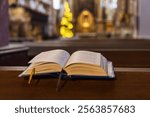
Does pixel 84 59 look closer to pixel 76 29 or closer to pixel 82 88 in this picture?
pixel 82 88

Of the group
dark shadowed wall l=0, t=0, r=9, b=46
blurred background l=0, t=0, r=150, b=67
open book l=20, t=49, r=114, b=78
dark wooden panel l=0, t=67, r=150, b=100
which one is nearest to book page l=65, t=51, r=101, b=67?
open book l=20, t=49, r=114, b=78

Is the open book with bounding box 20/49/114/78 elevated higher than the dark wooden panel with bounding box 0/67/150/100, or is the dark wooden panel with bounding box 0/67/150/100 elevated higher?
the open book with bounding box 20/49/114/78

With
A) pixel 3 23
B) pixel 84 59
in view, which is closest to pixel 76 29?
pixel 3 23

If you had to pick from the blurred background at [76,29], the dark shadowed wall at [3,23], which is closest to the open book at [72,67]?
the blurred background at [76,29]

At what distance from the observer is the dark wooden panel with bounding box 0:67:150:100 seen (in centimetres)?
162

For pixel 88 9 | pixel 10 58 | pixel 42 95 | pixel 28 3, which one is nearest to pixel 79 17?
pixel 88 9

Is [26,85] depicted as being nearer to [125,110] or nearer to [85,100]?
[85,100]

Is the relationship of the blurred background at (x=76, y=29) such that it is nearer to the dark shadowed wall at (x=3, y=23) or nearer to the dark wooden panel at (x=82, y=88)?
the dark shadowed wall at (x=3, y=23)

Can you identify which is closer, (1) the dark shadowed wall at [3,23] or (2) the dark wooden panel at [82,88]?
(2) the dark wooden panel at [82,88]

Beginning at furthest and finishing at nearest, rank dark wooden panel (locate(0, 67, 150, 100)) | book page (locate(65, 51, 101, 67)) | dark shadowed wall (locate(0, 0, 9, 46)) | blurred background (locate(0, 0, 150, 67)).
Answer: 1. blurred background (locate(0, 0, 150, 67))
2. dark shadowed wall (locate(0, 0, 9, 46))
3. book page (locate(65, 51, 101, 67))
4. dark wooden panel (locate(0, 67, 150, 100))

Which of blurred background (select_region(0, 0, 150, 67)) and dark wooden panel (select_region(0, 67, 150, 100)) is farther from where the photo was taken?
blurred background (select_region(0, 0, 150, 67))

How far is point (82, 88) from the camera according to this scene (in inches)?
67.9

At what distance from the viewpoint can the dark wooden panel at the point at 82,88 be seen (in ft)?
5.30

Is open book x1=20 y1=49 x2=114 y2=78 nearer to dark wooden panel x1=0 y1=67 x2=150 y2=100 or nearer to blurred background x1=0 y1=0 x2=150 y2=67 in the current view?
dark wooden panel x1=0 y1=67 x2=150 y2=100
